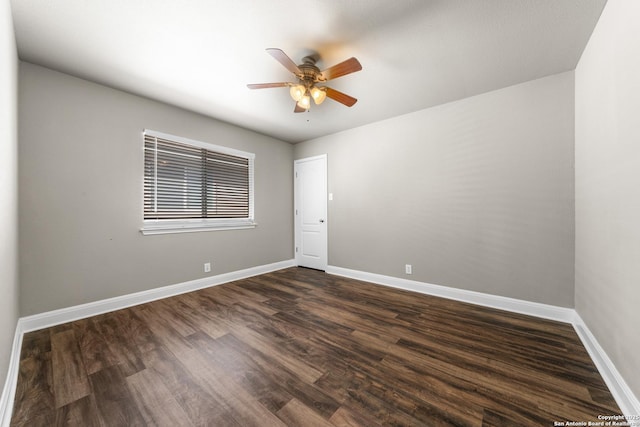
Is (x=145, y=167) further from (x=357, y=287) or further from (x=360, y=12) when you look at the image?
(x=357, y=287)

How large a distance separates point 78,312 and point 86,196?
1.21m

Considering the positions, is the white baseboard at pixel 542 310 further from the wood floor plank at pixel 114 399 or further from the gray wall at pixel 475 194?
the wood floor plank at pixel 114 399

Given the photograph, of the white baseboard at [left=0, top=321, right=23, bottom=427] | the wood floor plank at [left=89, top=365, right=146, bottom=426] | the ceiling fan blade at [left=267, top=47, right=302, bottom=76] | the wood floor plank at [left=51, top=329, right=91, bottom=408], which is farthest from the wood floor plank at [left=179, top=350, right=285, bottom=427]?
the ceiling fan blade at [left=267, top=47, right=302, bottom=76]

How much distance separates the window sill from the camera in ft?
9.60

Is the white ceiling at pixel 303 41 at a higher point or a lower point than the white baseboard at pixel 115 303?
higher

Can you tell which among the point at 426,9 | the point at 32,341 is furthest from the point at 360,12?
the point at 32,341

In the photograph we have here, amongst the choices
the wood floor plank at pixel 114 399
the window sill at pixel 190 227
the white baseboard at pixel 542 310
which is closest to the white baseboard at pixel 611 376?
the white baseboard at pixel 542 310

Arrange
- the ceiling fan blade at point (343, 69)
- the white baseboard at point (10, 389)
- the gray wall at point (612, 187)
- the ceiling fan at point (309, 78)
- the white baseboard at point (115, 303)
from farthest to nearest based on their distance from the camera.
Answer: the white baseboard at point (115, 303) < the ceiling fan at point (309, 78) < the ceiling fan blade at point (343, 69) < the gray wall at point (612, 187) < the white baseboard at point (10, 389)

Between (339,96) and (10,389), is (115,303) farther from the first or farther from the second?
(339,96)

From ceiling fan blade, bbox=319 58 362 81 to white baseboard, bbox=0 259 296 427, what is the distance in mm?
2880

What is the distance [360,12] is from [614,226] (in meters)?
2.23

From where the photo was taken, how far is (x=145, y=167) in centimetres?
292

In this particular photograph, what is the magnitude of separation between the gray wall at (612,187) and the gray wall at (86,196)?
4.08 meters

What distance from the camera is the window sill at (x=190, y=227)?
2925 millimetres
